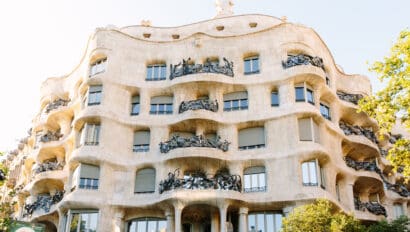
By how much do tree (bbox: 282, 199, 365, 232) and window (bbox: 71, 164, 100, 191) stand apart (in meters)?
12.5

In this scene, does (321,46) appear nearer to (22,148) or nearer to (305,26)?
(305,26)

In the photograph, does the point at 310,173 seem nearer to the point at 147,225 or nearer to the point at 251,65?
the point at 251,65

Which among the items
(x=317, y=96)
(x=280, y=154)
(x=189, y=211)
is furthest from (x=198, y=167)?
(x=317, y=96)

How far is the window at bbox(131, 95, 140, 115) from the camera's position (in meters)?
33.6

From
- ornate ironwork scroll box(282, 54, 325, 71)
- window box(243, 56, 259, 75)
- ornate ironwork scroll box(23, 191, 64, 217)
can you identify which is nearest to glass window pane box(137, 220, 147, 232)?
ornate ironwork scroll box(23, 191, 64, 217)

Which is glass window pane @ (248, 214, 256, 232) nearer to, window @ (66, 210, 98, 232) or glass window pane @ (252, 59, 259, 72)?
window @ (66, 210, 98, 232)

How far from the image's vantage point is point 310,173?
29484mm

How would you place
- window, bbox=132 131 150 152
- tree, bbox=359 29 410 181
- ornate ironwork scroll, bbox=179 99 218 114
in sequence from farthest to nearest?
window, bbox=132 131 150 152
ornate ironwork scroll, bbox=179 99 218 114
tree, bbox=359 29 410 181

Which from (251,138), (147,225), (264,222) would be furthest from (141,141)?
(264,222)

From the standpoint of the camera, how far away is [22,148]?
48.2m

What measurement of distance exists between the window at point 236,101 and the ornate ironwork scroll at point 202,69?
146 centimetres

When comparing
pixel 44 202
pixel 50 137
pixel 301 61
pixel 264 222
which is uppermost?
pixel 301 61

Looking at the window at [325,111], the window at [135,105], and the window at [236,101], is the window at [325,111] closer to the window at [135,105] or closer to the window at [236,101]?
the window at [236,101]

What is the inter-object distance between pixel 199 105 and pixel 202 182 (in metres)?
5.76
